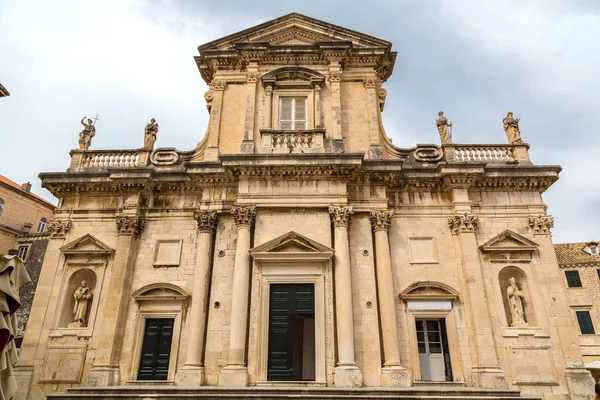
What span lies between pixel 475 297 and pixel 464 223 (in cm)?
249

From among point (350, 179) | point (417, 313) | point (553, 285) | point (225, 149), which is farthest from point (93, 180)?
point (553, 285)

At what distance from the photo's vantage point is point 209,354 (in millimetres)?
12844

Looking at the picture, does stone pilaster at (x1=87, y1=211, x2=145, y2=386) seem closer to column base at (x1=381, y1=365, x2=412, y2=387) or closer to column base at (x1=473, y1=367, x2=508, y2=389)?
column base at (x1=381, y1=365, x2=412, y2=387)

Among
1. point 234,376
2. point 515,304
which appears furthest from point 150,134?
point 515,304

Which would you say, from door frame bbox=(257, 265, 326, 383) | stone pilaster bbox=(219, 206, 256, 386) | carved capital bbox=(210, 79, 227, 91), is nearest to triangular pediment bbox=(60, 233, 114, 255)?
stone pilaster bbox=(219, 206, 256, 386)

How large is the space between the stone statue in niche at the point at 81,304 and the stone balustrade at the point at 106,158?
14.6ft

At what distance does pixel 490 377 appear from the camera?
12305 millimetres

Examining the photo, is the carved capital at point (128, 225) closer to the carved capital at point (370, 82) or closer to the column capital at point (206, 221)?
the column capital at point (206, 221)

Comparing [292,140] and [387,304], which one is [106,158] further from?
[387,304]

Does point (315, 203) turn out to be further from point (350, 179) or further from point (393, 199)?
point (393, 199)

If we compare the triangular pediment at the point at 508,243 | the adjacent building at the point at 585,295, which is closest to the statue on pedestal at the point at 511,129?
the triangular pediment at the point at 508,243

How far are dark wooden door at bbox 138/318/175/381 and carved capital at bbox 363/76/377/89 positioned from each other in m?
11.3

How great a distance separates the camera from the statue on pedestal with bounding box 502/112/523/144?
16122mm

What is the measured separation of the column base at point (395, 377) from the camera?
1209 centimetres
